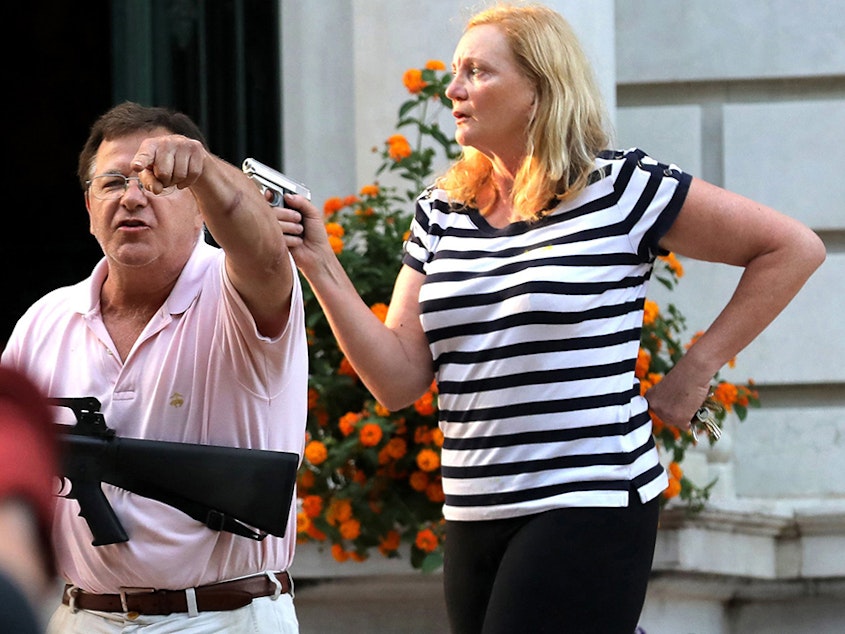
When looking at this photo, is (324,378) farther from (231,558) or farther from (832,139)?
(832,139)

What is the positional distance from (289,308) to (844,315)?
10.6 ft

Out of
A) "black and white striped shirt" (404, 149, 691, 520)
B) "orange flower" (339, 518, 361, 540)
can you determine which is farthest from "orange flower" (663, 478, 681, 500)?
"black and white striped shirt" (404, 149, 691, 520)

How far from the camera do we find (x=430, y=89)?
425 cm

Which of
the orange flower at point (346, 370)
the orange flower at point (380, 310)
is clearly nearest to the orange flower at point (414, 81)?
the orange flower at point (380, 310)

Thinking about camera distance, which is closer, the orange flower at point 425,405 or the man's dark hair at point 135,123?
the man's dark hair at point 135,123

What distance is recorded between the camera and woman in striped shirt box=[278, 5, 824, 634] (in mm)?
Result: 2639

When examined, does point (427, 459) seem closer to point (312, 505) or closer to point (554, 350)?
point (312, 505)

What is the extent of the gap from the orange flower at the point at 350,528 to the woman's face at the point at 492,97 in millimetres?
1457

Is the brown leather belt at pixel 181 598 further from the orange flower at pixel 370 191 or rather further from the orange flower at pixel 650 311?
the orange flower at pixel 370 191

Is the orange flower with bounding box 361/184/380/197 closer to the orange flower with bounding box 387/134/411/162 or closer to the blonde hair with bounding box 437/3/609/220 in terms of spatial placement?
the orange flower with bounding box 387/134/411/162

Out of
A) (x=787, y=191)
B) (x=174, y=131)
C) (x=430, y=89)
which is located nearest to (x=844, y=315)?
(x=787, y=191)

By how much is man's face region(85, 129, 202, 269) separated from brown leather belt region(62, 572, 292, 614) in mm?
595

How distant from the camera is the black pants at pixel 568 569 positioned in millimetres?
2611

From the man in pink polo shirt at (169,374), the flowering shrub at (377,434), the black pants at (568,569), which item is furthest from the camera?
the flowering shrub at (377,434)
